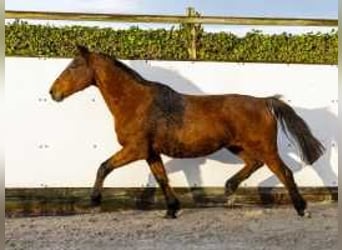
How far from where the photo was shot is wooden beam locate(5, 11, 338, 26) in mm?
7145

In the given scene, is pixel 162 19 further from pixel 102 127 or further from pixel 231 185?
pixel 231 185

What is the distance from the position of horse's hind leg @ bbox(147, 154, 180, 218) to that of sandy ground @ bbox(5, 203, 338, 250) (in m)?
0.11

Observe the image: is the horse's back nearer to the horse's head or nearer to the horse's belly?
the horse's belly

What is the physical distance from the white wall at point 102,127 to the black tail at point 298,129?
53 centimetres

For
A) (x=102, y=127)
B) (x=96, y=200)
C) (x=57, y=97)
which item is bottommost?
(x=96, y=200)

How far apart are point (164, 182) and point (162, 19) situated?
166 cm

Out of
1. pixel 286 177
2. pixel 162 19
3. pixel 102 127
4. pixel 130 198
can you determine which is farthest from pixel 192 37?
pixel 286 177

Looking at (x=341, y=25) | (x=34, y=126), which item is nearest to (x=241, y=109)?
(x=34, y=126)

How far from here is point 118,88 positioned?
655cm

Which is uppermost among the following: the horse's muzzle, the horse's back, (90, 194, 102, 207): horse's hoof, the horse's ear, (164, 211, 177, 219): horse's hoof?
the horse's ear

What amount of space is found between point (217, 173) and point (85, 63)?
169 cm

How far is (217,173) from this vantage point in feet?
23.8

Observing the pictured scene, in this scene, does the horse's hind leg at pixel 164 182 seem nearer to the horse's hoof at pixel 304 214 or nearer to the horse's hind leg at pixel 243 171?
the horse's hind leg at pixel 243 171

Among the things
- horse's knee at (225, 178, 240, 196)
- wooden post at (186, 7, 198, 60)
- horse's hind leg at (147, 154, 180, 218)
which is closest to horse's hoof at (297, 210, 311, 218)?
horse's knee at (225, 178, 240, 196)
